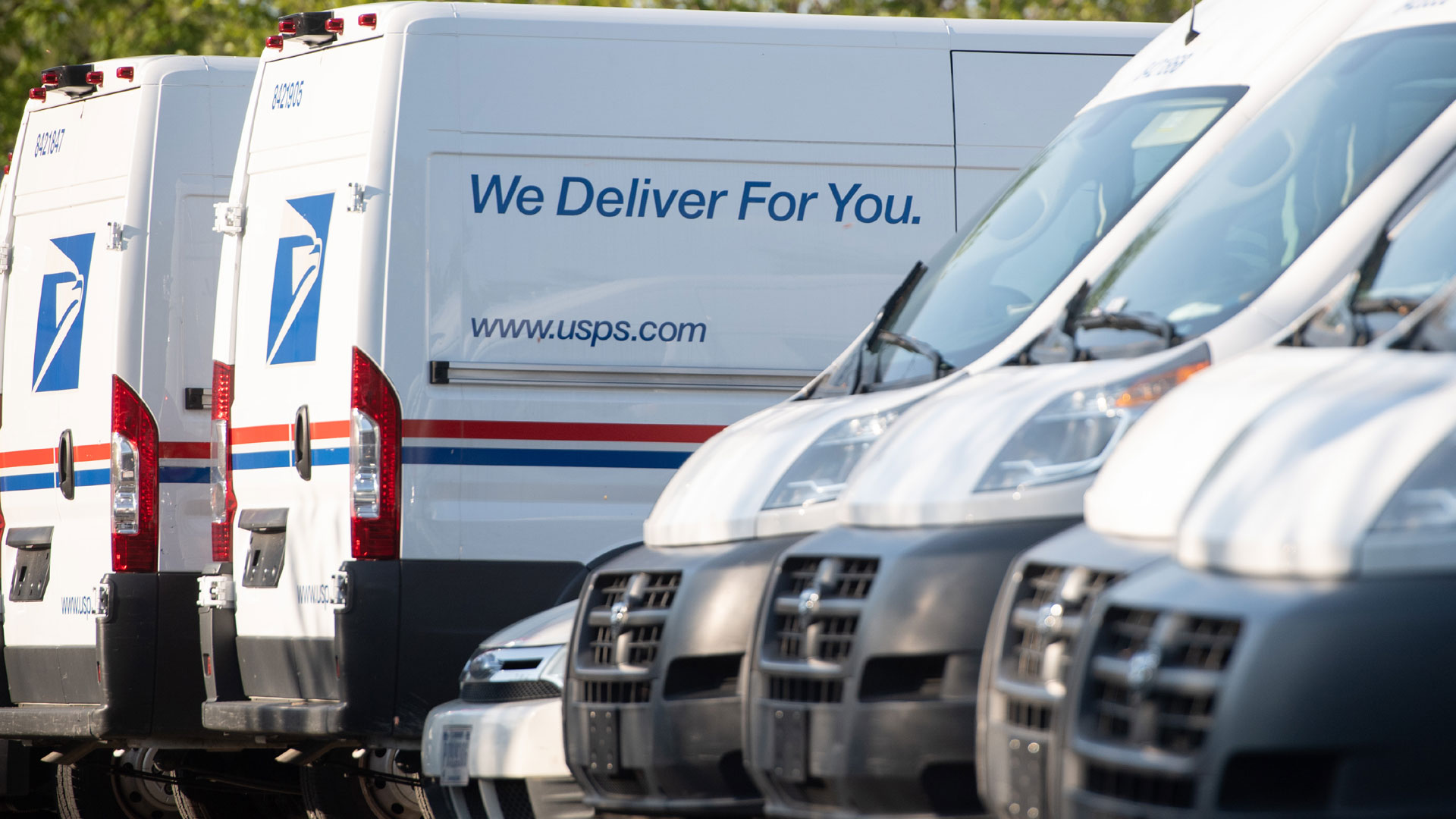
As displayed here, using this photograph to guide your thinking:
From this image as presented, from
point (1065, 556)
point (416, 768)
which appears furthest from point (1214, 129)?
point (416, 768)

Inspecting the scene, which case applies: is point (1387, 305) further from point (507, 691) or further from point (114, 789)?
point (114, 789)

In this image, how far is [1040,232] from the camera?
255 inches

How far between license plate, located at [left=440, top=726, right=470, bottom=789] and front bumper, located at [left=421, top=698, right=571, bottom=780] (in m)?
0.01

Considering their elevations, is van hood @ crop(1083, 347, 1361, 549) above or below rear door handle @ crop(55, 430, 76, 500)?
below

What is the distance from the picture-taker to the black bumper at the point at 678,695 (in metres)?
5.43

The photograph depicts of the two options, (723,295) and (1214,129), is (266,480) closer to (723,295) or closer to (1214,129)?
(723,295)

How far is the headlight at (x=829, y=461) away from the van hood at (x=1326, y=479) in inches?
66.5

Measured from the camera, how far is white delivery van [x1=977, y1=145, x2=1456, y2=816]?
162 inches

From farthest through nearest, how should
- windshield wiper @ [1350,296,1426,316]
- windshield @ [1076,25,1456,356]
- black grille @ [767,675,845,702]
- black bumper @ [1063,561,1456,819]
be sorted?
windshield @ [1076,25,1456,356] → black grille @ [767,675,845,702] → windshield wiper @ [1350,296,1426,316] → black bumper @ [1063,561,1456,819]

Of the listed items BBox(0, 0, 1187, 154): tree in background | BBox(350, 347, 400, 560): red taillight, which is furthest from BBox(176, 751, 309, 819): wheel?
BBox(0, 0, 1187, 154): tree in background

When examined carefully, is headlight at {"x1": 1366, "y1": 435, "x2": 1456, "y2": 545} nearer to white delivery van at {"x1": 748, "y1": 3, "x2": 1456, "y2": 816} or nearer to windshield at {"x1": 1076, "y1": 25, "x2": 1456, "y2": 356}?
white delivery van at {"x1": 748, "y1": 3, "x2": 1456, "y2": 816}

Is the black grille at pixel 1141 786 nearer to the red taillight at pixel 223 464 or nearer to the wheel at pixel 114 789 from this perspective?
the red taillight at pixel 223 464

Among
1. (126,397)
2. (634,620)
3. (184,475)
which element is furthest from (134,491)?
(634,620)

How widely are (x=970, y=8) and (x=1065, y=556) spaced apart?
772 inches
